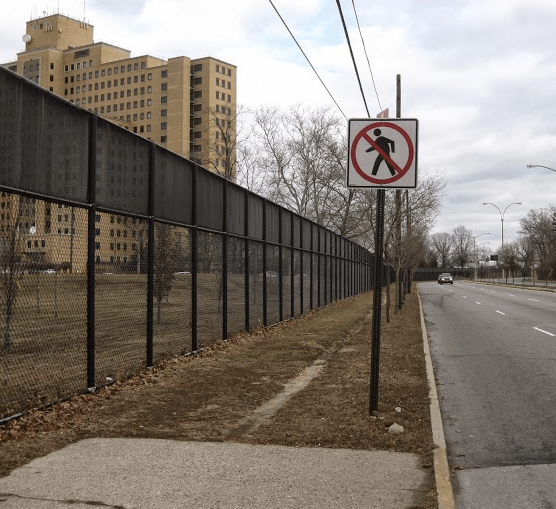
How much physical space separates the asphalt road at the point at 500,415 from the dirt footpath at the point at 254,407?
0.35m

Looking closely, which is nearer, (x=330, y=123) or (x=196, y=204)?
(x=196, y=204)

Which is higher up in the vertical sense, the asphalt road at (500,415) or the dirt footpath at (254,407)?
the dirt footpath at (254,407)

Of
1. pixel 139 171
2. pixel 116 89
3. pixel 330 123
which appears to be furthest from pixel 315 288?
pixel 116 89

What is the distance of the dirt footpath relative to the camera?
20.6 feet

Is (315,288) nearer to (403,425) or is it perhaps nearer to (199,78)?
(403,425)

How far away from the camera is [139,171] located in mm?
9906

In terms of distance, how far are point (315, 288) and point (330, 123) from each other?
112ft

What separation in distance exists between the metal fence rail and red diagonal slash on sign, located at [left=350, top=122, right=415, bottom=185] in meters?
3.29

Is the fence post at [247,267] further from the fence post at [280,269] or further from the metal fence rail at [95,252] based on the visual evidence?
the fence post at [280,269]

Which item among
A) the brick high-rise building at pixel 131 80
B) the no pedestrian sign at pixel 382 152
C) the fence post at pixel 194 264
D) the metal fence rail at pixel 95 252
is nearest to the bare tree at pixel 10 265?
the metal fence rail at pixel 95 252

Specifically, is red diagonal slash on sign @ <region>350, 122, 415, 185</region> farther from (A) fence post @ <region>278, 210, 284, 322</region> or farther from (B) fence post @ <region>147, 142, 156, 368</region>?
(A) fence post @ <region>278, 210, 284, 322</region>

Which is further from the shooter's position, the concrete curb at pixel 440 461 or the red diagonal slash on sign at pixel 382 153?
the red diagonal slash on sign at pixel 382 153

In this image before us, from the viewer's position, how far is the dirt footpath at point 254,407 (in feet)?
20.6

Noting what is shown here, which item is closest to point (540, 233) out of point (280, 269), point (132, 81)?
point (132, 81)
